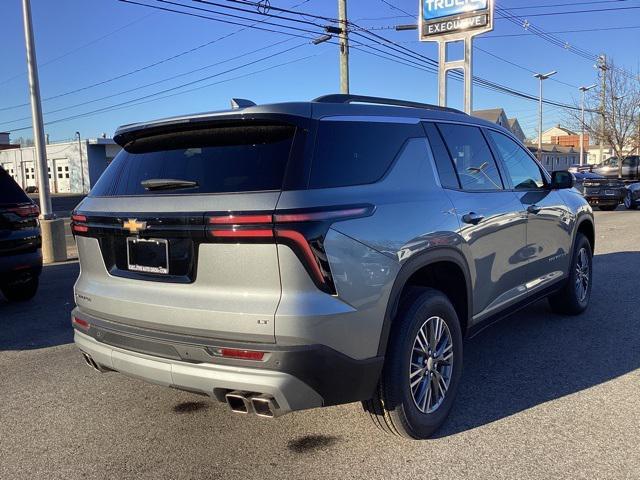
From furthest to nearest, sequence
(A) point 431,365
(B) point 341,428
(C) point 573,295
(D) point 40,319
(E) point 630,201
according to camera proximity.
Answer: (E) point 630,201
(D) point 40,319
(C) point 573,295
(B) point 341,428
(A) point 431,365

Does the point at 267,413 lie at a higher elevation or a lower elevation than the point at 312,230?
lower

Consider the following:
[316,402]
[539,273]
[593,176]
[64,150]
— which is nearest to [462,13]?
[593,176]

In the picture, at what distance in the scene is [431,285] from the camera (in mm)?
3576

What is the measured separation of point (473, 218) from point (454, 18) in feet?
54.0

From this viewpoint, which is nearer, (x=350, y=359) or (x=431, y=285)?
(x=350, y=359)

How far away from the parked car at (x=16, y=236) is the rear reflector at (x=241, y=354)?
456 centimetres

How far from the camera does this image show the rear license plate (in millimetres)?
2854

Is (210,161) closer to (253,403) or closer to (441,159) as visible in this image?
(253,403)

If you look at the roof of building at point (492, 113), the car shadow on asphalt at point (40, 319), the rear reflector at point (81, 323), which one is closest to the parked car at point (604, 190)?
the car shadow on asphalt at point (40, 319)

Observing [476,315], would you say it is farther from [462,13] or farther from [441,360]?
[462,13]

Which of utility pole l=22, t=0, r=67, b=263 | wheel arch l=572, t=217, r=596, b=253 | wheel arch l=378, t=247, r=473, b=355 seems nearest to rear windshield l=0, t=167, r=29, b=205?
utility pole l=22, t=0, r=67, b=263

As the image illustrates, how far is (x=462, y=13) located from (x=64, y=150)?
152ft

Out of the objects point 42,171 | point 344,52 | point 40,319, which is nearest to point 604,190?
point 344,52

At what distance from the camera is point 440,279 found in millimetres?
3609
